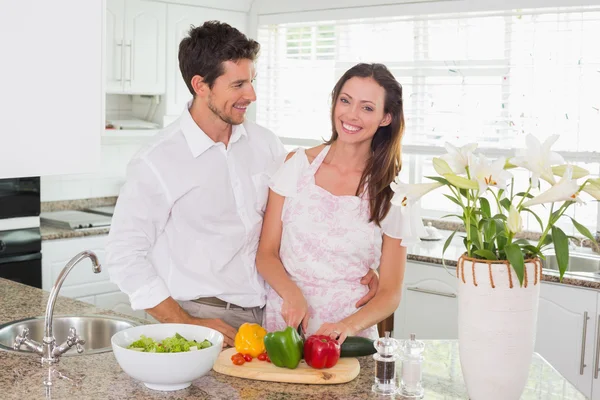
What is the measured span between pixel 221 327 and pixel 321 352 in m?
0.39

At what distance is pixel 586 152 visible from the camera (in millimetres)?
4078

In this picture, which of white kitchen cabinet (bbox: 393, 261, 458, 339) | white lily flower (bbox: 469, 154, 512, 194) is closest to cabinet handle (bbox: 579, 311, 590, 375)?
white kitchen cabinet (bbox: 393, 261, 458, 339)

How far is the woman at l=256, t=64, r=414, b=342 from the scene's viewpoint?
2.42 m

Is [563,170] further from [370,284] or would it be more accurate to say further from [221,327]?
[221,327]

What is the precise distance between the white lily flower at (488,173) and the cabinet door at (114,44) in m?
A: 3.30

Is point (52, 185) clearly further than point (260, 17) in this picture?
No

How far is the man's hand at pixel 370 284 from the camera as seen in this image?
2475 millimetres

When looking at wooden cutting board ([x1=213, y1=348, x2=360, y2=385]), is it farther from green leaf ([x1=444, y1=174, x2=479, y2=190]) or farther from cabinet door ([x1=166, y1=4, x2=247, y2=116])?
cabinet door ([x1=166, y1=4, x2=247, y2=116])

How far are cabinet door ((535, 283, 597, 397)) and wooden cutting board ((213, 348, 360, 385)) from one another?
1.82 meters

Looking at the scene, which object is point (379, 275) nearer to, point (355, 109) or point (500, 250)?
point (355, 109)

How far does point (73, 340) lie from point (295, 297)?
0.64m

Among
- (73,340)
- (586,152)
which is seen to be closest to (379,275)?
(73,340)

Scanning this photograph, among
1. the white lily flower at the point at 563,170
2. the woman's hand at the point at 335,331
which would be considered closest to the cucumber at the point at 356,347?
the woman's hand at the point at 335,331

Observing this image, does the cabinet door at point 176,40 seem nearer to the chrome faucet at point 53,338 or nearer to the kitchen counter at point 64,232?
the kitchen counter at point 64,232
